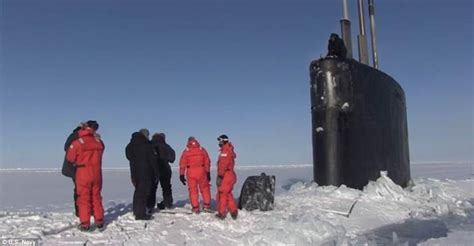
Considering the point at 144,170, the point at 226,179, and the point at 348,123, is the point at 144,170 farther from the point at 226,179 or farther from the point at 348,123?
the point at 348,123

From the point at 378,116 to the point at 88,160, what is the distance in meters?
7.16

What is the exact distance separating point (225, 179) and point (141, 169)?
1487 mm

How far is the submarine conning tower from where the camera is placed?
11.0 m

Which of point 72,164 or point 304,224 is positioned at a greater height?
point 72,164

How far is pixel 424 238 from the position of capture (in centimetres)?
813

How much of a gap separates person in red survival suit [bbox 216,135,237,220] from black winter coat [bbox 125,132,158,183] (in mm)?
1222

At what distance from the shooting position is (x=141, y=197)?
319 inches

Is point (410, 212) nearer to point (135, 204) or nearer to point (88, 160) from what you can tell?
point (135, 204)

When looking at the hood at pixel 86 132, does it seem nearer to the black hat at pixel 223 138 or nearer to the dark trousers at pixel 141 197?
the dark trousers at pixel 141 197

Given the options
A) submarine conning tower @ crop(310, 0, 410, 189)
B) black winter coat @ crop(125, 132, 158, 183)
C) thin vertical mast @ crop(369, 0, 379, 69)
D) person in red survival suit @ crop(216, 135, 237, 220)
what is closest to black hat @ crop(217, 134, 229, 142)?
person in red survival suit @ crop(216, 135, 237, 220)

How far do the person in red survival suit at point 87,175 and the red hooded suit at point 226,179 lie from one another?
2110 mm

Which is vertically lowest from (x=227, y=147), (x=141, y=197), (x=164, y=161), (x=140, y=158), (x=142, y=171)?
(x=141, y=197)

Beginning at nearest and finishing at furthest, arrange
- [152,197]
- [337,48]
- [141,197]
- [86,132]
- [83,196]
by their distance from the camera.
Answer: [83,196], [86,132], [141,197], [152,197], [337,48]

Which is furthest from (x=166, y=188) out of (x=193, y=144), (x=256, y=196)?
(x=256, y=196)
